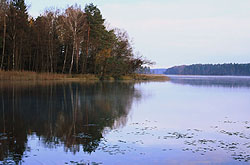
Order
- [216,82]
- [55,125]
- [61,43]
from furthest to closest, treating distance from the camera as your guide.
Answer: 1. [216,82]
2. [61,43]
3. [55,125]

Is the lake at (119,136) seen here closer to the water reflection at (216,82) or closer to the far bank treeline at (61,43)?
the far bank treeline at (61,43)

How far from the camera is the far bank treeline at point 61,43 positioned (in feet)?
148

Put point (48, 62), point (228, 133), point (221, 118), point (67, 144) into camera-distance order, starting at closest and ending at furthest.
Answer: point (67, 144), point (228, 133), point (221, 118), point (48, 62)

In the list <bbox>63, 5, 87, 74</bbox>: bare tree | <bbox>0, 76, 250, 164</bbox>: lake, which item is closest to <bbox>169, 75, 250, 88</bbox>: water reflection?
<bbox>63, 5, 87, 74</bbox>: bare tree

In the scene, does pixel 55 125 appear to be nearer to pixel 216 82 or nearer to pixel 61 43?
pixel 61 43

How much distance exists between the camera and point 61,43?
55812 mm

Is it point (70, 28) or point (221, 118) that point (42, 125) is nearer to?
point (221, 118)

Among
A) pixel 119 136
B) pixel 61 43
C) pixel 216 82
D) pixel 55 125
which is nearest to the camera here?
pixel 119 136

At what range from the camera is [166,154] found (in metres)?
8.44

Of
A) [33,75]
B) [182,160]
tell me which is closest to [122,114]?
[182,160]

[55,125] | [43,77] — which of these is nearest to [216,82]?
[43,77]

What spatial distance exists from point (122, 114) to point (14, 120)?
489 centimetres

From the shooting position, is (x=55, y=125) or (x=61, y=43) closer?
A: (x=55, y=125)

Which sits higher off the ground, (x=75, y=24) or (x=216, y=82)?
(x=75, y=24)
